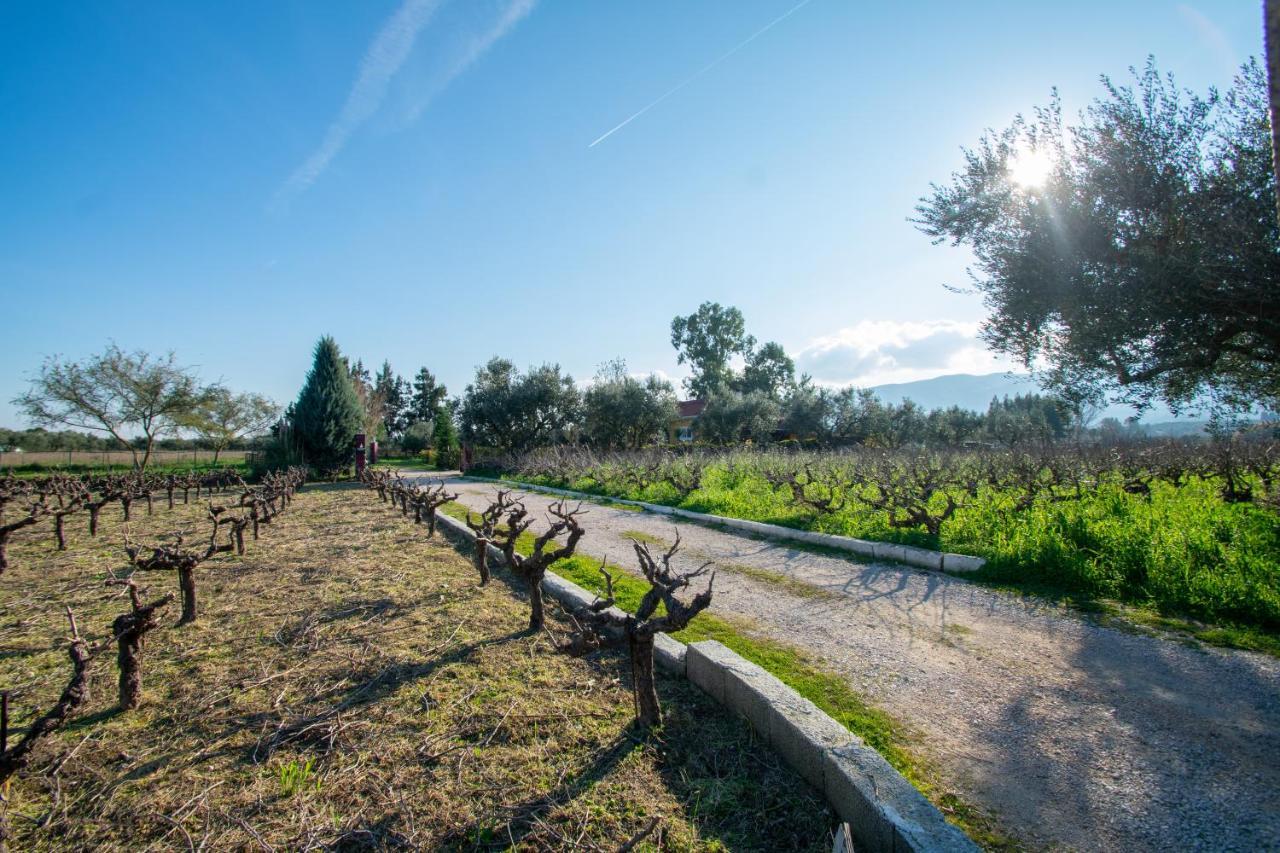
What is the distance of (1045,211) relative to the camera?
7320 mm

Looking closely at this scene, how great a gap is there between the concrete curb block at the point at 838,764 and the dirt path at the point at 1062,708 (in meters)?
0.47

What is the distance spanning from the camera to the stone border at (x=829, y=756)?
6.68 feet

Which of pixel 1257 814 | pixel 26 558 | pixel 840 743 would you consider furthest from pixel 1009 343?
pixel 26 558

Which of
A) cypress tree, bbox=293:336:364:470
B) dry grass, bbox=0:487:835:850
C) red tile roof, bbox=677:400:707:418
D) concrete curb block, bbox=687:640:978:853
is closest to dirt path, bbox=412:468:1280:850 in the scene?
concrete curb block, bbox=687:640:978:853

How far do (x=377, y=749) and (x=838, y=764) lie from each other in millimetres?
2300

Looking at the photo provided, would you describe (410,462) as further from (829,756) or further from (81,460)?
(829,756)

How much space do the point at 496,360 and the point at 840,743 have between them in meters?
31.7

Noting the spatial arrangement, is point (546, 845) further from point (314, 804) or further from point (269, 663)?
point (269, 663)

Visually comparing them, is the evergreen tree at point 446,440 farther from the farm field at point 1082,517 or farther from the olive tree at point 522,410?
the farm field at point 1082,517

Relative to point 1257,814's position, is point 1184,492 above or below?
above

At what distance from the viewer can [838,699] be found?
326 cm

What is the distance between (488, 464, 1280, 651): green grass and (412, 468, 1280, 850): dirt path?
764 mm

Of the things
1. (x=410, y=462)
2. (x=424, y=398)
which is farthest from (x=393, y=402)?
(x=410, y=462)

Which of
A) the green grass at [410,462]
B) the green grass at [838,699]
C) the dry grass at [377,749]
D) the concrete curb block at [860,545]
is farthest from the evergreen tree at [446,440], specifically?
the green grass at [838,699]
